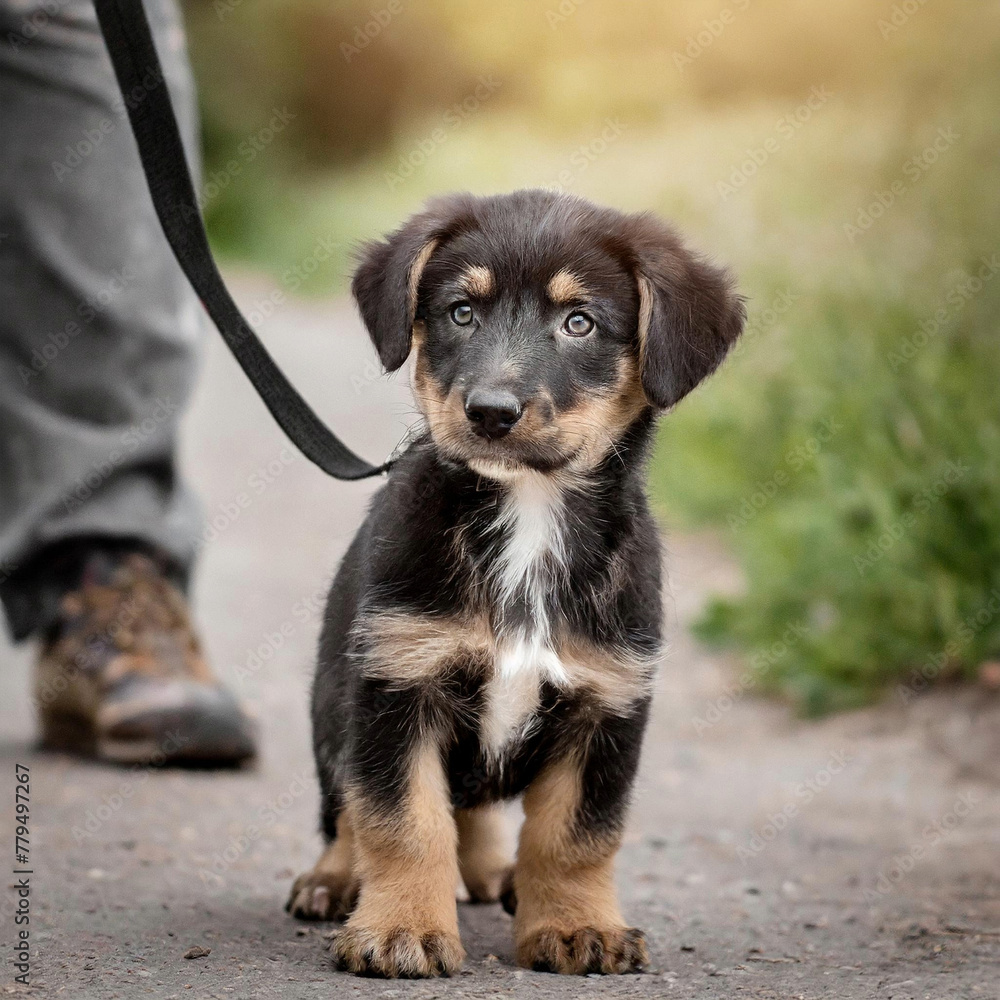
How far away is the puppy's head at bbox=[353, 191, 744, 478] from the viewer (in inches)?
118

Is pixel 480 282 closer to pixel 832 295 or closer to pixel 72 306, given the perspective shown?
pixel 72 306

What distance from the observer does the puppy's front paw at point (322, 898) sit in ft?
10.8

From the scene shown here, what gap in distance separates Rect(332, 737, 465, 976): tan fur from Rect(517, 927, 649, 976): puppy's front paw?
0.56 ft

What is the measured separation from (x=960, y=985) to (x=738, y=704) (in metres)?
3.47

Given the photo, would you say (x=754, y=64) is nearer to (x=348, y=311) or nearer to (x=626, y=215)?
(x=348, y=311)

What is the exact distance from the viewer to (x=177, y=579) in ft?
16.8

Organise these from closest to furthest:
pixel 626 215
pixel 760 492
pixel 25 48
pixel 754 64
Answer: pixel 626 215 < pixel 25 48 < pixel 760 492 < pixel 754 64

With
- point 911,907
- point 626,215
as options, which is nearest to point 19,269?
point 626,215

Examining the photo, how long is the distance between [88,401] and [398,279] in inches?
79.0
